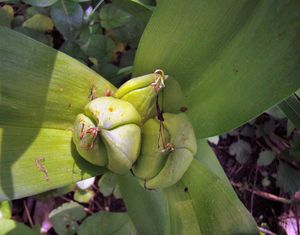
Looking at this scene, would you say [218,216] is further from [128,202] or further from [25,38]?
[25,38]

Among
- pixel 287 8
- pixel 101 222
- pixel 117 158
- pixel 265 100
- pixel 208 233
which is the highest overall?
pixel 287 8

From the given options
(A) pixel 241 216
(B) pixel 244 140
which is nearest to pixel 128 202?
(A) pixel 241 216

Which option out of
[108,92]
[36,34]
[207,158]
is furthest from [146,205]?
[36,34]

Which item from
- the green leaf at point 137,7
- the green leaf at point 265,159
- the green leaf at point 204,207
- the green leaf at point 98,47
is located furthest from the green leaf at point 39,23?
the green leaf at point 265,159

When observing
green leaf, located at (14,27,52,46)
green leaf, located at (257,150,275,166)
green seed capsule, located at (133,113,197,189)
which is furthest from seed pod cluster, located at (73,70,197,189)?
green leaf, located at (257,150,275,166)

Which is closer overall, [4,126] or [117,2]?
[4,126]

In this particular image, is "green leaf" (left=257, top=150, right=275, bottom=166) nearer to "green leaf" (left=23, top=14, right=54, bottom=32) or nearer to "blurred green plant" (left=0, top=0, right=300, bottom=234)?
"blurred green plant" (left=0, top=0, right=300, bottom=234)
